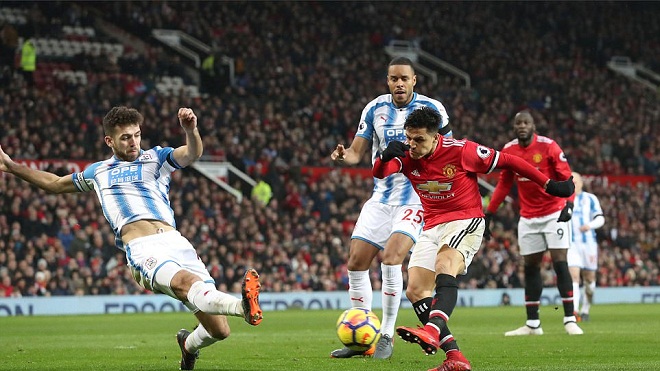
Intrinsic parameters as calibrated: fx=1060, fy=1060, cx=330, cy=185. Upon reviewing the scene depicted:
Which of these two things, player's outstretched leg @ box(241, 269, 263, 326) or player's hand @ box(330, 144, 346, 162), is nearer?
player's outstretched leg @ box(241, 269, 263, 326)

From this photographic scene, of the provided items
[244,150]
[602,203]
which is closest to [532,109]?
[602,203]

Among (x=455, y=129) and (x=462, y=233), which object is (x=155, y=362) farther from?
(x=455, y=129)

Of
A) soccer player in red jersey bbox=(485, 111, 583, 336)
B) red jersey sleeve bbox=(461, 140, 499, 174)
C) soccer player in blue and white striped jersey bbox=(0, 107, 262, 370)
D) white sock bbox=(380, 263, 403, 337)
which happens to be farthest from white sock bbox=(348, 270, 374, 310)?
soccer player in red jersey bbox=(485, 111, 583, 336)

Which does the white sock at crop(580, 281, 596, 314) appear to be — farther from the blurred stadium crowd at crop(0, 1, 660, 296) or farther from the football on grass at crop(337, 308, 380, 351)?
the football on grass at crop(337, 308, 380, 351)

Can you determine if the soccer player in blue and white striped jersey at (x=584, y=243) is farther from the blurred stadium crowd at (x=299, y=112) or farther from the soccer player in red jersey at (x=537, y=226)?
the blurred stadium crowd at (x=299, y=112)

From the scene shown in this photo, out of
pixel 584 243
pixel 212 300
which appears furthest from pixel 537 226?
pixel 212 300

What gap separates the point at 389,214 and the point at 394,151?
169 centimetres

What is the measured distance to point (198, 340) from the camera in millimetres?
8422

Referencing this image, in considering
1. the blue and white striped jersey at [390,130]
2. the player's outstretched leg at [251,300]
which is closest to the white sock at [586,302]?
the blue and white striped jersey at [390,130]

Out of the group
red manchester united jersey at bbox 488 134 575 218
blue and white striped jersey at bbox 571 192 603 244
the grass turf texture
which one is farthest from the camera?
blue and white striped jersey at bbox 571 192 603 244

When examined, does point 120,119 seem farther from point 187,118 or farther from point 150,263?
point 150,263

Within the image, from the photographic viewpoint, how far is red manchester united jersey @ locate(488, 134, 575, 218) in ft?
41.3

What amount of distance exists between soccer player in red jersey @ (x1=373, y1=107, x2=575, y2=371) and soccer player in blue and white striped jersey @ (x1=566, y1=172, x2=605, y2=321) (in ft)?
26.0

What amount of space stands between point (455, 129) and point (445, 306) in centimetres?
2613
